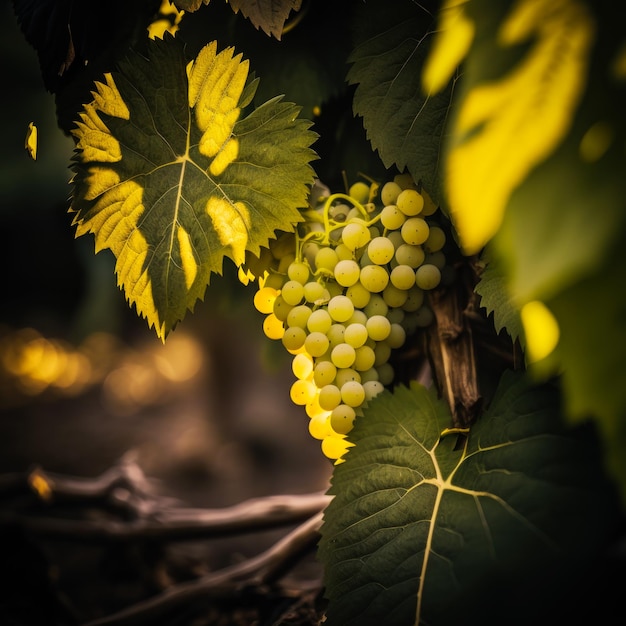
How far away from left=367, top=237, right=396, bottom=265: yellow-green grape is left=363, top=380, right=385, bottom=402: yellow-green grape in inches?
4.7

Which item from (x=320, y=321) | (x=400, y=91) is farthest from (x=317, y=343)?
(x=400, y=91)

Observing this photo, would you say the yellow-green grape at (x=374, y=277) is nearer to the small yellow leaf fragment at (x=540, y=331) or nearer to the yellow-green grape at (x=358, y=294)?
the yellow-green grape at (x=358, y=294)

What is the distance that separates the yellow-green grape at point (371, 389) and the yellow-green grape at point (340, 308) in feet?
0.23

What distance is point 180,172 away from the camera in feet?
1.70

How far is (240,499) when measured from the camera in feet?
6.58

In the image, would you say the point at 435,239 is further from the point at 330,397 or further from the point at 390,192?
the point at 330,397

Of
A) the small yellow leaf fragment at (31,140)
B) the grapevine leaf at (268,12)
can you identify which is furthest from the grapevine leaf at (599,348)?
the small yellow leaf fragment at (31,140)

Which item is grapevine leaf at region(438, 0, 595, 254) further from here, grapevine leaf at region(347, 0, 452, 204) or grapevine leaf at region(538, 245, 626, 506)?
grapevine leaf at region(347, 0, 452, 204)

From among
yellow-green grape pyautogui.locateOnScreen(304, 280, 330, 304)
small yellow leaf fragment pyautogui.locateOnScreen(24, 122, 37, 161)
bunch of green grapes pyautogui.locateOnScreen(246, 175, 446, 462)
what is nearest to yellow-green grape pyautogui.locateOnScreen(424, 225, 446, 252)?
bunch of green grapes pyautogui.locateOnScreen(246, 175, 446, 462)

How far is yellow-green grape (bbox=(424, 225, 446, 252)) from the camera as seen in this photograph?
50cm

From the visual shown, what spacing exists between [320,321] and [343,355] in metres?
0.04

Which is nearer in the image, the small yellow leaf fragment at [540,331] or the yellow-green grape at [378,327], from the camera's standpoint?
the small yellow leaf fragment at [540,331]

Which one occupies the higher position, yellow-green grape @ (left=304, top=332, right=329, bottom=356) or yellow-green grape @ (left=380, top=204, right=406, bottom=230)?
yellow-green grape @ (left=380, top=204, right=406, bottom=230)

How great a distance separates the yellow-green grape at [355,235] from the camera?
1.62 ft
